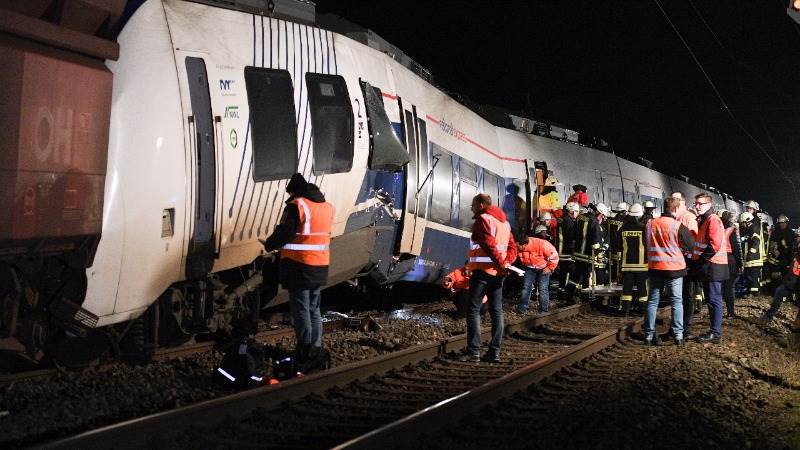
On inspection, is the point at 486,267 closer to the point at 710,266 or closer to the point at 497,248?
the point at 497,248

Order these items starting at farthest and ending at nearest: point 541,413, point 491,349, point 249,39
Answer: point 491,349
point 249,39
point 541,413

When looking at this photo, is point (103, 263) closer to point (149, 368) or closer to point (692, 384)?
point (149, 368)

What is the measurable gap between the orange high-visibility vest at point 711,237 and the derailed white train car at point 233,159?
3378mm

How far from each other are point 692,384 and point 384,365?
8.82 ft

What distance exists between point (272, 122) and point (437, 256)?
4611 millimetres

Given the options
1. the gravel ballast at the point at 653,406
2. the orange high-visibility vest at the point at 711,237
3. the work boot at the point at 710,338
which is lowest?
the gravel ballast at the point at 653,406

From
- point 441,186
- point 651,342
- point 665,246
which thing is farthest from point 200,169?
point 651,342

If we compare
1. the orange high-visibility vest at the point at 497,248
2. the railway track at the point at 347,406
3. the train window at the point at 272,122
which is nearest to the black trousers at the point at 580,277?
the railway track at the point at 347,406

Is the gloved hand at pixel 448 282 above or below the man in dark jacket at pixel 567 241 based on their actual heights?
below

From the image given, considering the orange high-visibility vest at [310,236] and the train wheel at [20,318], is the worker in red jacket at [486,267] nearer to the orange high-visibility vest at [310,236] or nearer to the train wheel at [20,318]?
the orange high-visibility vest at [310,236]

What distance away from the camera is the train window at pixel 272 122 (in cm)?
636

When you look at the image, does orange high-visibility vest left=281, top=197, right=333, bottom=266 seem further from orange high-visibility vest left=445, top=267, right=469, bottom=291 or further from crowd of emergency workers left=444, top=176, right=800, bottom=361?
orange high-visibility vest left=445, top=267, right=469, bottom=291

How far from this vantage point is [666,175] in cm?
2588

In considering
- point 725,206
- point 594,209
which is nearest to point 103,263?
point 594,209
